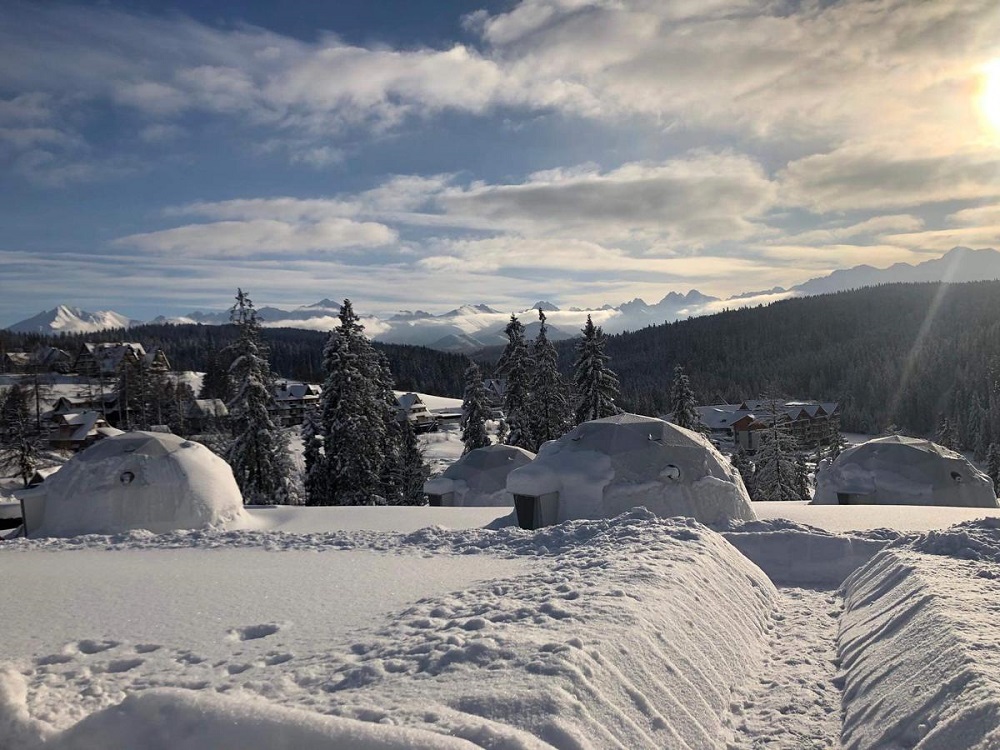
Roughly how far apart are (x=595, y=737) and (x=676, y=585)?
346 cm

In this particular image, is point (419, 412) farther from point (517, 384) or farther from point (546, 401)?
point (546, 401)

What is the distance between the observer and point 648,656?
5668 mm

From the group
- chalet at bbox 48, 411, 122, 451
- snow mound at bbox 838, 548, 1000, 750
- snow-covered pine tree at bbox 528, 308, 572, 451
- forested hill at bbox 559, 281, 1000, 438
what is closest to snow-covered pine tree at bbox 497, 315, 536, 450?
snow-covered pine tree at bbox 528, 308, 572, 451

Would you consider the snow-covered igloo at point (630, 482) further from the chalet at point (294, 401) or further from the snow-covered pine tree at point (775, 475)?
the chalet at point (294, 401)

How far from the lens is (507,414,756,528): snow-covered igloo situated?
1506 centimetres

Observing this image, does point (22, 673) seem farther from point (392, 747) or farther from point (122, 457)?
point (122, 457)

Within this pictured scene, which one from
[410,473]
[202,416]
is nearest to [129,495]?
[410,473]

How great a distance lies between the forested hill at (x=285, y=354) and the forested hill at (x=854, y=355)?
123ft

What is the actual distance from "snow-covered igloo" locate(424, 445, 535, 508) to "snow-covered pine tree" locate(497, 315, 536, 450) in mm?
7980

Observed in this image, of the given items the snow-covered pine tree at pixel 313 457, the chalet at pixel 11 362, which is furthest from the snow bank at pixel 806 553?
the chalet at pixel 11 362

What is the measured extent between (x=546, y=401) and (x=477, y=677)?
3014cm

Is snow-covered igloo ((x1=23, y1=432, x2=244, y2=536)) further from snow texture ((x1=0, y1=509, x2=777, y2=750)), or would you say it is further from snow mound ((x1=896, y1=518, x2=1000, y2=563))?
snow mound ((x1=896, y1=518, x2=1000, y2=563))

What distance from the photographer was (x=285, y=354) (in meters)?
135

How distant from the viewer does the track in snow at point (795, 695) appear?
580 centimetres
